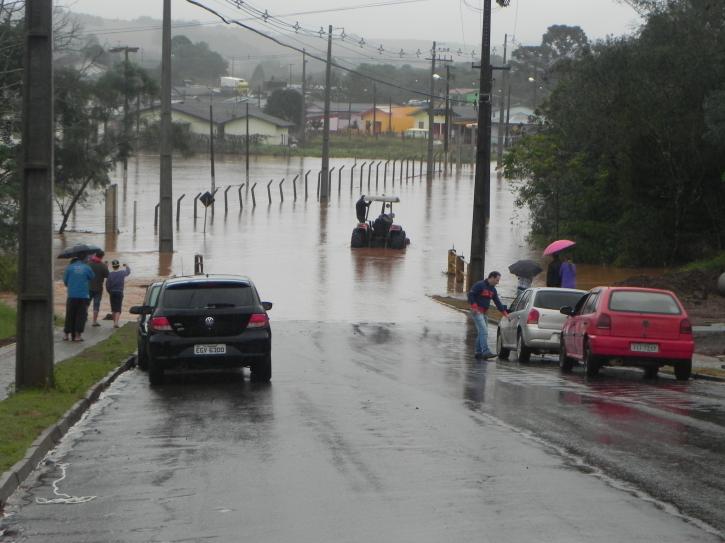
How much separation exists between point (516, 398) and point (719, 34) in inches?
1218

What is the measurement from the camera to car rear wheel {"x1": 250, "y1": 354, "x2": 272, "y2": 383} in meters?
18.1

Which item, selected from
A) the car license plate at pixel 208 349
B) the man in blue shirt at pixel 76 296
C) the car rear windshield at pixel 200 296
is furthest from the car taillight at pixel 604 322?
the man in blue shirt at pixel 76 296

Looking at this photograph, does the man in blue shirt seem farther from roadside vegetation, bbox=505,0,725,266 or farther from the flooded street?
roadside vegetation, bbox=505,0,725,266

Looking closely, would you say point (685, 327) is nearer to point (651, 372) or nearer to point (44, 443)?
point (651, 372)

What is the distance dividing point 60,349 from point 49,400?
8.08 meters

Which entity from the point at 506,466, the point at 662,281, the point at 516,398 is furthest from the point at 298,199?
the point at 506,466

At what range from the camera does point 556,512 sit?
9.02 metres

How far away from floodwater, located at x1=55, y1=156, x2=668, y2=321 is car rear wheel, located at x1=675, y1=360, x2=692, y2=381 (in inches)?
544

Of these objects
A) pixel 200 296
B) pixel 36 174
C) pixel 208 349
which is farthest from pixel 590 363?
pixel 36 174

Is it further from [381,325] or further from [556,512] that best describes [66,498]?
[381,325]

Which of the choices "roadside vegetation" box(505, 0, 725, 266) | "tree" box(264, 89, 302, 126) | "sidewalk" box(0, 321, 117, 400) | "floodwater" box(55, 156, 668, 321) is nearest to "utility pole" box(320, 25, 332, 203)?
"floodwater" box(55, 156, 668, 321)

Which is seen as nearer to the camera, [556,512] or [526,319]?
[556,512]

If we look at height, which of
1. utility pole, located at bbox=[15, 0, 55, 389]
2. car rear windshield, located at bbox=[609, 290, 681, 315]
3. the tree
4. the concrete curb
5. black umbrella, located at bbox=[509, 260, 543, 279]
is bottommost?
the concrete curb

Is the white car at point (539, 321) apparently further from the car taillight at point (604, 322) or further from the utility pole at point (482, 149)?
the utility pole at point (482, 149)
